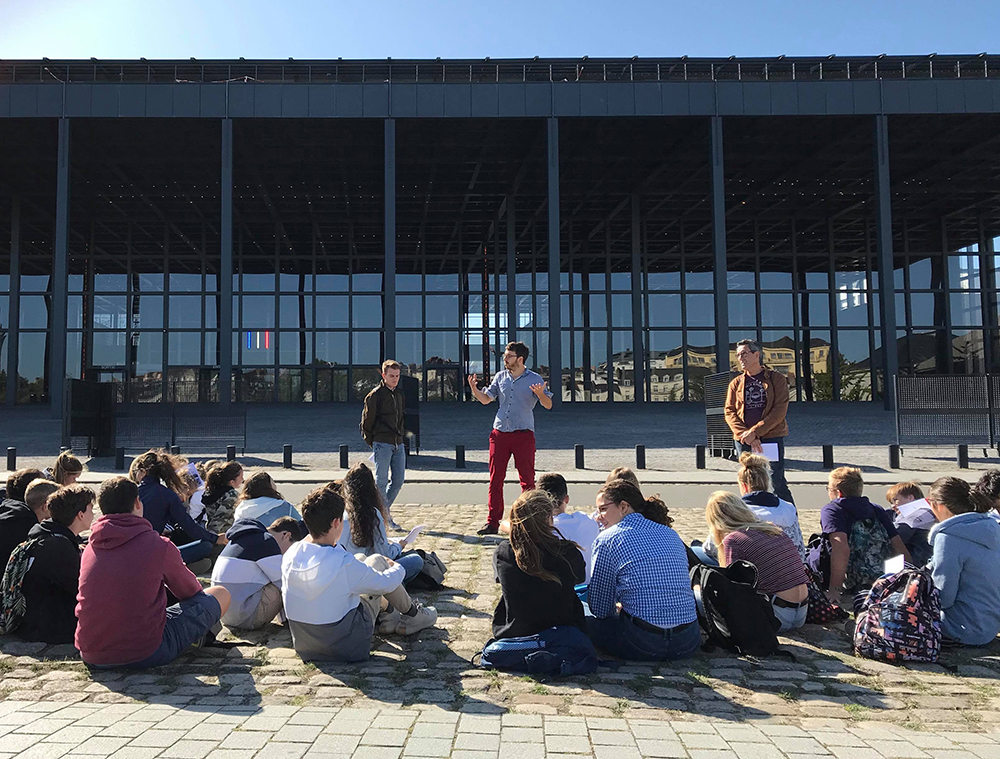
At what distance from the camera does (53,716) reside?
11.5 ft

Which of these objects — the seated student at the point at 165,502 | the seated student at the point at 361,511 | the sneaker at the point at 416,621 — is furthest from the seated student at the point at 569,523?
the seated student at the point at 165,502

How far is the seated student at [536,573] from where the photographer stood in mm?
4180

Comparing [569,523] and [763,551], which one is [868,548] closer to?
[763,551]

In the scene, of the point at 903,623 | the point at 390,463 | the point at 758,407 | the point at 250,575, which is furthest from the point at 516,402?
the point at 903,623

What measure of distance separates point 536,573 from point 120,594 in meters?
2.32

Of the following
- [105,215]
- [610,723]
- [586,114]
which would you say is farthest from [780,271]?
[610,723]

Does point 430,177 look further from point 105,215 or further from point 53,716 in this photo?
point 53,716

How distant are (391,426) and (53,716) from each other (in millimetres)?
5350

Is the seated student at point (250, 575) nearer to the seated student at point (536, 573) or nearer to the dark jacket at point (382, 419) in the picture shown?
the seated student at point (536, 573)

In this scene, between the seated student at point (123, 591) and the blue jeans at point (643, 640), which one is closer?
the seated student at point (123, 591)

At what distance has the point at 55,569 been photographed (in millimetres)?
4598

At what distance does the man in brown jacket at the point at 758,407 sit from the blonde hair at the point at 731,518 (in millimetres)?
2603

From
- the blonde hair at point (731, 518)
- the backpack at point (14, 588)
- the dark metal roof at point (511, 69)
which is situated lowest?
the backpack at point (14, 588)

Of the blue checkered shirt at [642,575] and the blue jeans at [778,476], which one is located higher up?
the blue jeans at [778,476]
